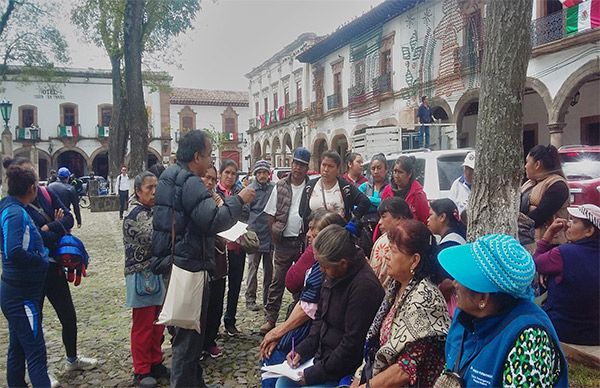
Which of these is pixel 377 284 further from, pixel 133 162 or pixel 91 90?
pixel 91 90

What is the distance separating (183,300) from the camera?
322cm

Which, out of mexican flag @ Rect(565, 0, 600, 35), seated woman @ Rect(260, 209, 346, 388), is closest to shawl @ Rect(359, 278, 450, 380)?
seated woman @ Rect(260, 209, 346, 388)

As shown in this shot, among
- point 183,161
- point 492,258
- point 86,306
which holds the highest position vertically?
point 183,161

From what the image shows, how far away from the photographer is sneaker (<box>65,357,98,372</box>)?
4.18m

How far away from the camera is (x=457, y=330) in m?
2.13

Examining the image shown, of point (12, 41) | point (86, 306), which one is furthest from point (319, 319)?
point (12, 41)

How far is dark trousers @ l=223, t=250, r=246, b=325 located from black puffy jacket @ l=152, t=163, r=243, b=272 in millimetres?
1890

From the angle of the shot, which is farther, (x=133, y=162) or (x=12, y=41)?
(x=12, y=41)

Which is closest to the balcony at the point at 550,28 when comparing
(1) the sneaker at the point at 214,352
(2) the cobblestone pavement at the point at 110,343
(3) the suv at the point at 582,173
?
(3) the suv at the point at 582,173

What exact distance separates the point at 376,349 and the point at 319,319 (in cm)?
60

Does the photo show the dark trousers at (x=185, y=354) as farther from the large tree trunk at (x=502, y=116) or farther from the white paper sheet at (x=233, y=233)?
the large tree trunk at (x=502, y=116)

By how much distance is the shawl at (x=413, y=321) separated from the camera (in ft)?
7.61

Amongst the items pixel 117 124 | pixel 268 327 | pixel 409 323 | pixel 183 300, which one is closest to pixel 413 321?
pixel 409 323

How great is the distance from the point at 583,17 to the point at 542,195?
34.7 ft
